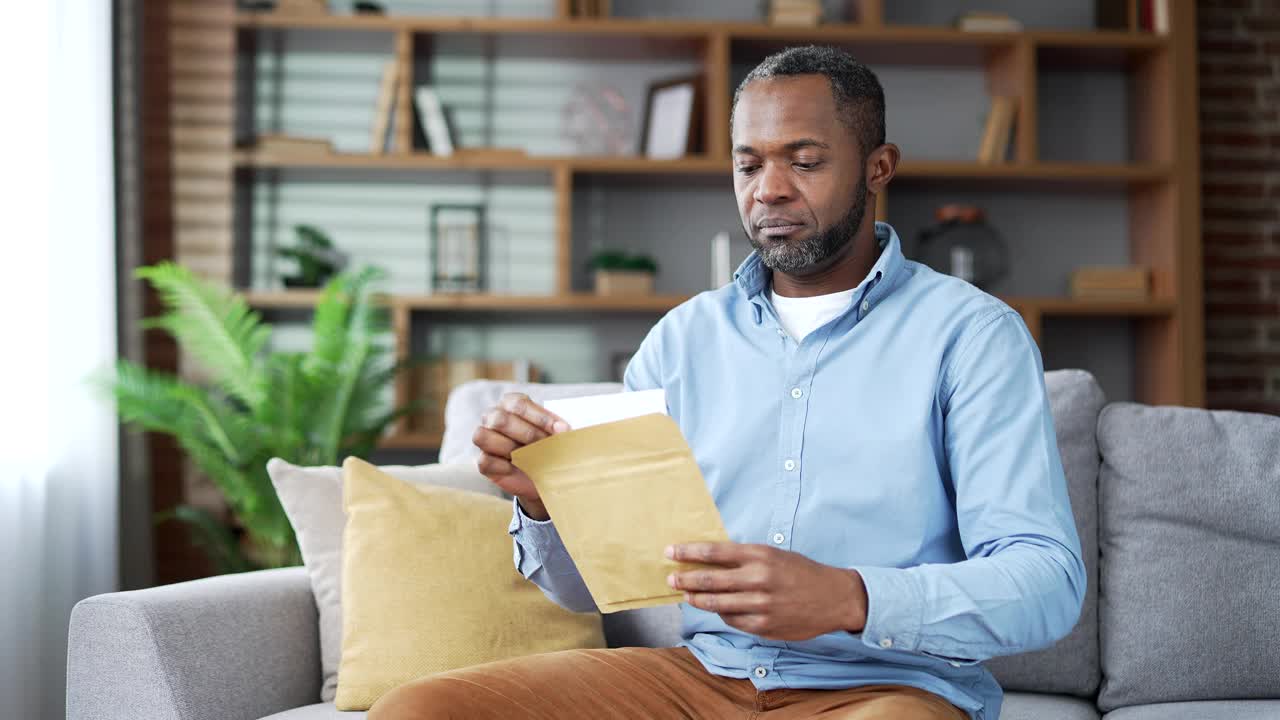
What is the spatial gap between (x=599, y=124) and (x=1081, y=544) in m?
2.46

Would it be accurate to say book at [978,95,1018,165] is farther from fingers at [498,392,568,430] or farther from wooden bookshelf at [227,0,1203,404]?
fingers at [498,392,568,430]

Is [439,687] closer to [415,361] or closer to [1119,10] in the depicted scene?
[415,361]

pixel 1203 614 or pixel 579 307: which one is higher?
pixel 579 307

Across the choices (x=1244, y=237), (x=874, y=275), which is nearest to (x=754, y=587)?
(x=874, y=275)

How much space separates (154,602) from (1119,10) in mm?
3534

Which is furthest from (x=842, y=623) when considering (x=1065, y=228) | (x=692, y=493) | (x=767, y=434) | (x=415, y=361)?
(x=1065, y=228)

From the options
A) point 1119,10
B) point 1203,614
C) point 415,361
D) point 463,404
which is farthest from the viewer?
point 1119,10

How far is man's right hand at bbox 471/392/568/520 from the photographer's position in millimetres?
1138

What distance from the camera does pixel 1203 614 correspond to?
1681mm

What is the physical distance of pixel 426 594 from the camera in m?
1.66

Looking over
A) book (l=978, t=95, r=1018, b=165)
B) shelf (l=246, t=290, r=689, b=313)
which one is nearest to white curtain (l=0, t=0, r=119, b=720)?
shelf (l=246, t=290, r=689, b=313)

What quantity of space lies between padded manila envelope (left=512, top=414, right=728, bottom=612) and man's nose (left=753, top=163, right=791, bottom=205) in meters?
0.44

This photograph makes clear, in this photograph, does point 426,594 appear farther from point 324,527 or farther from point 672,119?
point 672,119

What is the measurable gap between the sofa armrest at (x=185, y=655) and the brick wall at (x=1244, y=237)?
3371 mm
